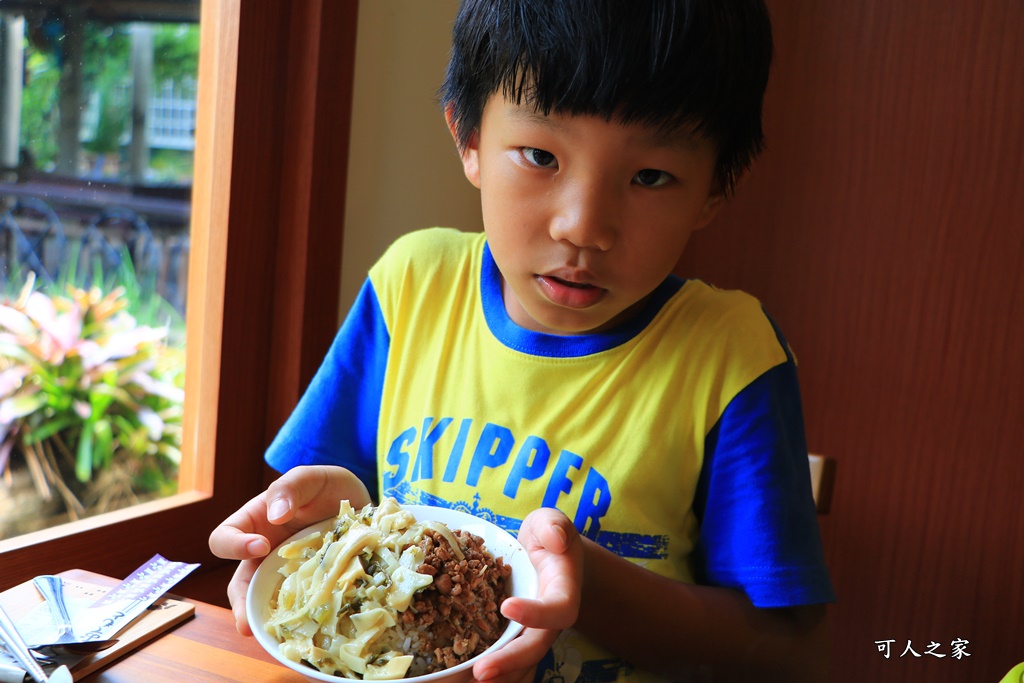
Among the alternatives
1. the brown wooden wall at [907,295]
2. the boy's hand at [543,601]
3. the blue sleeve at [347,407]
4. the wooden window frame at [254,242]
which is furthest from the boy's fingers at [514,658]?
the brown wooden wall at [907,295]

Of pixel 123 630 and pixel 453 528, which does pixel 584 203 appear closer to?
pixel 453 528

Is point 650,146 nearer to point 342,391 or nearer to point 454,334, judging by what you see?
point 454,334

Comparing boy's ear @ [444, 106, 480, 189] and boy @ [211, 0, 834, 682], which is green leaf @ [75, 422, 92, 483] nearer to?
boy @ [211, 0, 834, 682]

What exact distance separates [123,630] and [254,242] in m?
0.54

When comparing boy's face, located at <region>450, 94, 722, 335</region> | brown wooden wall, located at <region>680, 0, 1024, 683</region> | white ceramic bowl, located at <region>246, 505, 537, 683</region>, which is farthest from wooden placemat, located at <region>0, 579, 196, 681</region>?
brown wooden wall, located at <region>680, 0, 1024, 683</region>

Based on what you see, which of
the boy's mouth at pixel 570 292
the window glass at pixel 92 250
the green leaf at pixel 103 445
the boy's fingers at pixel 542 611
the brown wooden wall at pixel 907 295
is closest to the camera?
the boy's fingers at pixel 542 611

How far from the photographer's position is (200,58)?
3.41 ft

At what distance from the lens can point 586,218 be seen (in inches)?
26.7

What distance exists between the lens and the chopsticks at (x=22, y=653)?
1.94ft

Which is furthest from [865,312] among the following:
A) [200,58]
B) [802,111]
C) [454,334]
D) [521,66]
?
[200,58]

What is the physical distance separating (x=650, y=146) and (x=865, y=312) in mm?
937

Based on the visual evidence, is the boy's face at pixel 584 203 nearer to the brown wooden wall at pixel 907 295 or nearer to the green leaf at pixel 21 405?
the green leaf at pixel 21 405

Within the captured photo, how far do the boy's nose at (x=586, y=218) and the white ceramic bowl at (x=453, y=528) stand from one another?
24cm

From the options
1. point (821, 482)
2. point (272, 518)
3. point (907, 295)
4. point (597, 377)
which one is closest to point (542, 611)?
point (272, 518)
